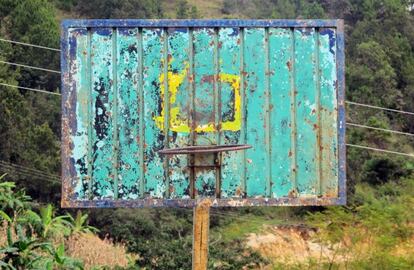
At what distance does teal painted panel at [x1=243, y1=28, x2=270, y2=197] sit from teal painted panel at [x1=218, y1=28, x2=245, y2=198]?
0.10ft

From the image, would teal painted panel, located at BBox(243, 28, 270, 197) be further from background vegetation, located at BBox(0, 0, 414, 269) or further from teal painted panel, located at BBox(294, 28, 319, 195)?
background vegetation, located at BBox(0, 0, 414, 269)

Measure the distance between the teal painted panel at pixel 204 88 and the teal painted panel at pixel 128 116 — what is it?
23cm

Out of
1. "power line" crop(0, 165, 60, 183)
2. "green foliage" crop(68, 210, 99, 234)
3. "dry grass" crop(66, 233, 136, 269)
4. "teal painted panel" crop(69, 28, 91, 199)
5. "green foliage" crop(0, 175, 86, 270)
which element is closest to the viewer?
"teal painted panel" crop(69, 28, 91, 199)

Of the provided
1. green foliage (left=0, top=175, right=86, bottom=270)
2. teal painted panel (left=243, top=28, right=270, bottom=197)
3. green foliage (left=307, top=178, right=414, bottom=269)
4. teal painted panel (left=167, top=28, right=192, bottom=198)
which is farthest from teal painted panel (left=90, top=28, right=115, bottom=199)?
green foliage (left=307, top=178, right=414, bottom=269)

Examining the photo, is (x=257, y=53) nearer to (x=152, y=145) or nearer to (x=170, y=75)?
(x=170, y=75)

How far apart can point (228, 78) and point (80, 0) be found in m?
29.8

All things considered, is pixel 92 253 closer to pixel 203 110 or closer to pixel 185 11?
pixel 203 110

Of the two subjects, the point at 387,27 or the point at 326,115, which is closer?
the point at 326,115

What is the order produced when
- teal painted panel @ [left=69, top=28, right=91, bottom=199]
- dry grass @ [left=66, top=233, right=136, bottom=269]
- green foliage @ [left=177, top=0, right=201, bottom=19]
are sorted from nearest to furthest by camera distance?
teal painted panel @ [left=69, top=28, right=91, bottom=199] < dry grass @ [left=66, top=233, right=136, bottom=269] < green foliage @ [left=177, top=0, right=201, bottom=19]

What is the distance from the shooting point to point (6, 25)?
2569 centimetres

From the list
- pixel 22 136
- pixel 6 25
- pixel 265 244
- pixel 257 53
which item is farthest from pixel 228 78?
pixel 6 25

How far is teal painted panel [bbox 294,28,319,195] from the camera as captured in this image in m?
3.25

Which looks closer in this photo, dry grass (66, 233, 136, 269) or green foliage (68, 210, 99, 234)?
green foliage (68, 210, 99, 234)

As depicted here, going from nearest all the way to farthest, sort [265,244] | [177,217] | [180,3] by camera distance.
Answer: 1. [265,244]
2. [177,217]
3. [180,3]
